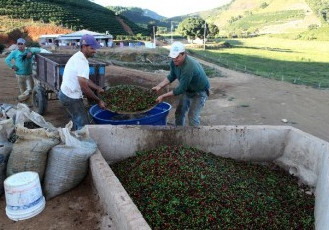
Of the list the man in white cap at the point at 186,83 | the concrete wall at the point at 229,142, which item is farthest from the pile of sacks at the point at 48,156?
the man in white cap at the point at 186,83

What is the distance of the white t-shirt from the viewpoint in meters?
4.42

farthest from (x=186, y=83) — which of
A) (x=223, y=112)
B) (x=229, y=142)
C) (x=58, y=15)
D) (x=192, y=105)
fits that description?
(x=58, y=15)

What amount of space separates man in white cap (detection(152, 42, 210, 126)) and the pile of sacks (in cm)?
169

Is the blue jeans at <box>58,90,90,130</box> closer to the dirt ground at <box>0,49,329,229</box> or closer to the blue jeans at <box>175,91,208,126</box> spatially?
the dirt ground at <box>0,49,329,229</box>

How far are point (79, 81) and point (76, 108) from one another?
0.54 m

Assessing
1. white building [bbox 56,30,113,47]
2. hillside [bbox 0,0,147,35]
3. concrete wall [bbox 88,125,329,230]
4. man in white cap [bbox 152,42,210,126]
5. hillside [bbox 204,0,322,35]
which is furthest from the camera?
hillside [bbox 204,0,322,35]

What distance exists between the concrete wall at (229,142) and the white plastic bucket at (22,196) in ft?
3.47

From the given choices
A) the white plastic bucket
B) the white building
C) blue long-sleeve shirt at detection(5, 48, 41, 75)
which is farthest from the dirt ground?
the white building

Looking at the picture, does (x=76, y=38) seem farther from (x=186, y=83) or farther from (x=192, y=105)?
(x=186, y=83)

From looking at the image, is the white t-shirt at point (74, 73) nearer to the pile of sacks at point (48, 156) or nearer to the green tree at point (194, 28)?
the pile of sacks at point (48, 156)

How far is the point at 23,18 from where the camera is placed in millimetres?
43656

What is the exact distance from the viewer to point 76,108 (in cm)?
482

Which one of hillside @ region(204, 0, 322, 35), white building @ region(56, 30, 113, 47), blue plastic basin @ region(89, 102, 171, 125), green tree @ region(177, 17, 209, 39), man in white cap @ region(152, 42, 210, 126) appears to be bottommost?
blue plastic basin @ region(89, 102, 171, 125)

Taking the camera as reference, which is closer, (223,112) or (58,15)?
(223,112)
